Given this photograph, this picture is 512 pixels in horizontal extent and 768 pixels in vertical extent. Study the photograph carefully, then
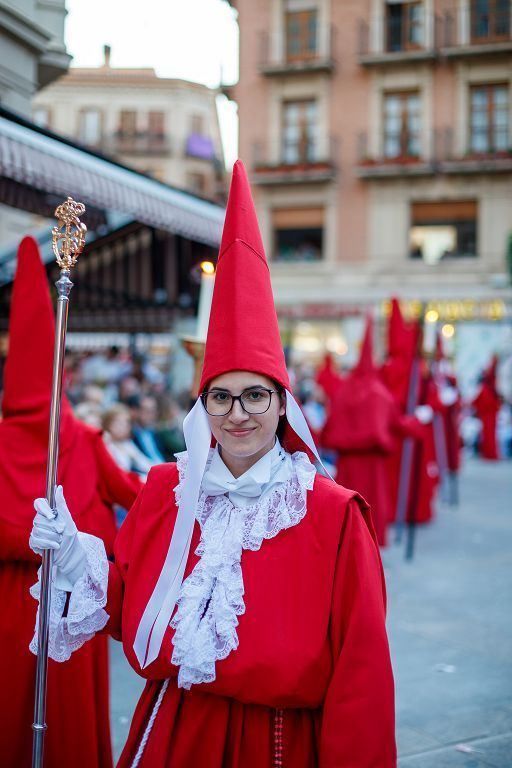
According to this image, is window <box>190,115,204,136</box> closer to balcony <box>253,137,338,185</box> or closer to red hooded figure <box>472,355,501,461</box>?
balcony <box>253,137,338,185</box>

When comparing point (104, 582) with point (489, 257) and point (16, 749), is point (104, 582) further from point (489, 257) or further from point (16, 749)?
point (489, 257)

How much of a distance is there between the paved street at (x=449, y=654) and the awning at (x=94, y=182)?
311 centimetres

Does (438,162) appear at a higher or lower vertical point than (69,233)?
higher

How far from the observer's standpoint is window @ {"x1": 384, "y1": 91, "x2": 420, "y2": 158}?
26672 mm

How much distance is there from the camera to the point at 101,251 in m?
8.83

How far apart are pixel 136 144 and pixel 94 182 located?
1395 inches

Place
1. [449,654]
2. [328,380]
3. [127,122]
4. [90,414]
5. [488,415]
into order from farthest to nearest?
[127,122]
[488,415]
[328,380]
[90,414]
[449,654]

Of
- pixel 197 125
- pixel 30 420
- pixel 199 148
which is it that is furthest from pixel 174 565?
pixel 197 125

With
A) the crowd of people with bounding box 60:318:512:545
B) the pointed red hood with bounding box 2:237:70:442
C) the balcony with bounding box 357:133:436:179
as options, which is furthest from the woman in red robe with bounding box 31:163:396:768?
the balcony with bounding box 357:133:436:179

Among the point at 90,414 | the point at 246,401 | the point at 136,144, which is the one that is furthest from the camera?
the point at 136,144

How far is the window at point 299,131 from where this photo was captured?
27.5 m

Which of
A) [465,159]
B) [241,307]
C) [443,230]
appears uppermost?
[465,159]

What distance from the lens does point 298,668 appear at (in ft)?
7.03

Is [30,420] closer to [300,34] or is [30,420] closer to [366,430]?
[366,430]
